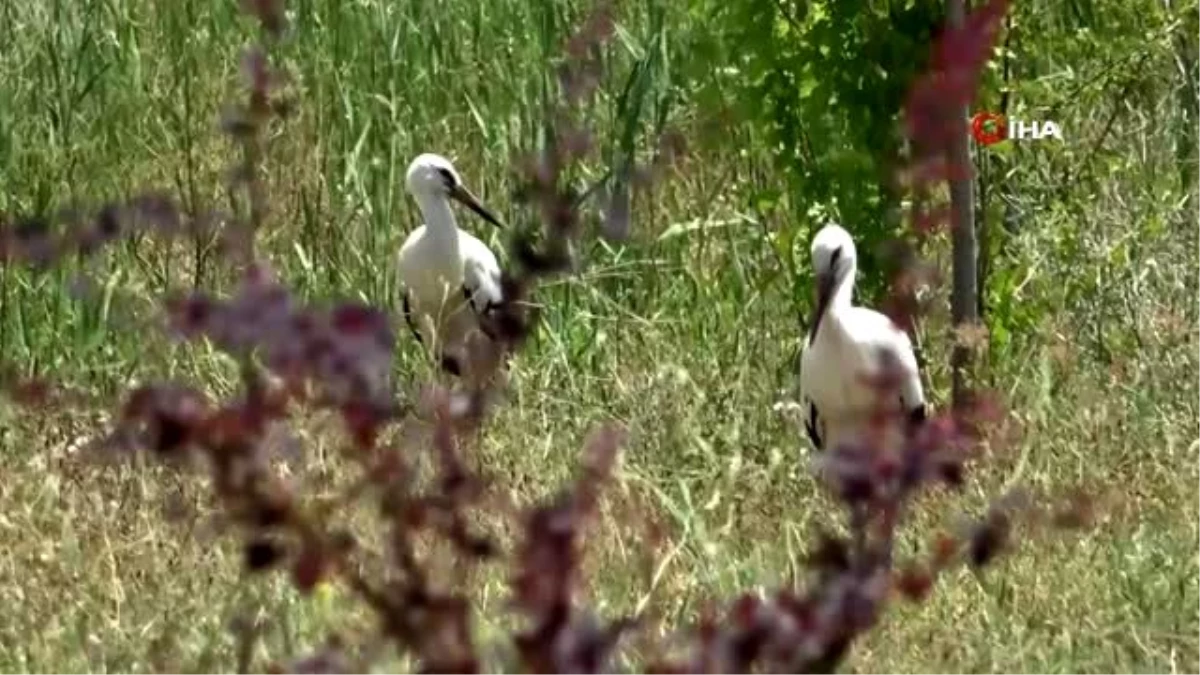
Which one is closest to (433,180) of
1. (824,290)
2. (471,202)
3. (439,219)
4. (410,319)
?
(439,219)

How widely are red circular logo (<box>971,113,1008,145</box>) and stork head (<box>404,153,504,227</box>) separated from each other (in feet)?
4.33

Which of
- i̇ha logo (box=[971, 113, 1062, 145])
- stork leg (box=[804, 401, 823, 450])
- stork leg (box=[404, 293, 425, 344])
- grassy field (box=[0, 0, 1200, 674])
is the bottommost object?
stork leg (box=[404, 293, 425, 344])

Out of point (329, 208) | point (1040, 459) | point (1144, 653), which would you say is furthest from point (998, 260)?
point (1144, 653)

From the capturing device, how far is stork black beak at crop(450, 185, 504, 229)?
7312 millimetres

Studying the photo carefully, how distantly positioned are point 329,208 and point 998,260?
164cm

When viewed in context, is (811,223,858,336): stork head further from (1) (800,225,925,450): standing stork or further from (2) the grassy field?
(2) the grassy field

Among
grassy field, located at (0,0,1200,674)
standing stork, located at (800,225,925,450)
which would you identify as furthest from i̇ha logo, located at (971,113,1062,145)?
standing stork, located at (800,225,925,450)

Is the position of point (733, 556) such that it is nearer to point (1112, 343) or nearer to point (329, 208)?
point (1112, 343)

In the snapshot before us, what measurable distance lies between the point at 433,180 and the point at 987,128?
1357mm

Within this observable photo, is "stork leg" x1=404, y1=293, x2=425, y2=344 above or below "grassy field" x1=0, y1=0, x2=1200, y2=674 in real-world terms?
below

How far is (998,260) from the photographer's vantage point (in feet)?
23.0

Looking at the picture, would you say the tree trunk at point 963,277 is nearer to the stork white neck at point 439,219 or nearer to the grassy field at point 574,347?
the grassy field at point 574,347

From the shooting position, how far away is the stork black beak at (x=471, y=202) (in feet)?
24.0

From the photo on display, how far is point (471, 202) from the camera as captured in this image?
24.4ft
